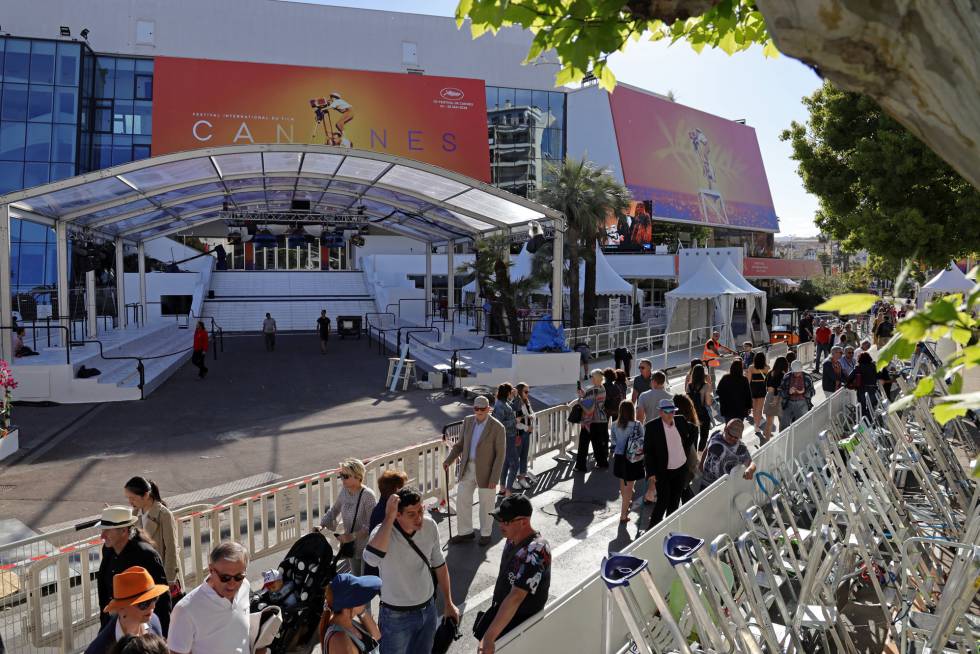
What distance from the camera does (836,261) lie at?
410 feet

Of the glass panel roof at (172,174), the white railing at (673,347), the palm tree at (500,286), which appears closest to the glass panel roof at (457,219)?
the palm tree at (500,286)

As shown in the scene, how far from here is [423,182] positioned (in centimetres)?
1848

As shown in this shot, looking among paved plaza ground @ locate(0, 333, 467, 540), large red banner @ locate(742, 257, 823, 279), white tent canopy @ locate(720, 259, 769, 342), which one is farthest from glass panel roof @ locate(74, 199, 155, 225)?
large red banner @ locate(742, 257, 823, 279)

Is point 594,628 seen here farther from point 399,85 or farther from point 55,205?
point 399,85

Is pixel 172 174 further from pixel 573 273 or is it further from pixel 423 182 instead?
pixel 573 273

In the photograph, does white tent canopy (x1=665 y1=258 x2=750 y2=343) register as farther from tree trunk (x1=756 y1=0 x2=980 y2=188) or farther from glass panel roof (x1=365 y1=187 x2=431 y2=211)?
tree trunk (x1=756 y1=0 x2=980 y2=188)

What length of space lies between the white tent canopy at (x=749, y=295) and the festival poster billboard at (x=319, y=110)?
22.5 meters

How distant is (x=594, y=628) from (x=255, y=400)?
43.6ft

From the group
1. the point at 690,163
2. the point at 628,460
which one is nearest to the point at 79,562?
A: the point at 628,460

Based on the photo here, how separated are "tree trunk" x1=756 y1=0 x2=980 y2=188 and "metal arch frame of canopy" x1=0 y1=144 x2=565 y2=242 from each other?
14.3 metres

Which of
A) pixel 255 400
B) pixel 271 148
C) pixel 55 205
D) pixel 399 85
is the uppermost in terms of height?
pixel 399 85

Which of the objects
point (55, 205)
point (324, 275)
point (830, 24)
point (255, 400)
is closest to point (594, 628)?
point (830, 24)

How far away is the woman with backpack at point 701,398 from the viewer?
35.6 feet

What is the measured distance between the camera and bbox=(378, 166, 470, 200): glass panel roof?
57.3ft
